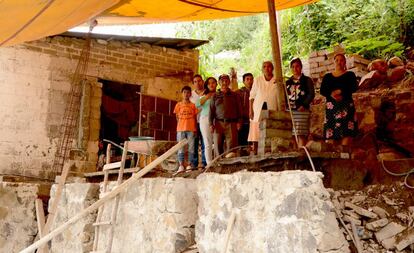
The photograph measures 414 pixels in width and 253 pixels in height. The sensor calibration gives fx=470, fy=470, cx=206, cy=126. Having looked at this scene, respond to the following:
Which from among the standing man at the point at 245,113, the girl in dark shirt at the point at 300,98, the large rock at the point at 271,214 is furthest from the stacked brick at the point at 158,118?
the large rock at the point at 271,214

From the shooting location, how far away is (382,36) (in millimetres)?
9227

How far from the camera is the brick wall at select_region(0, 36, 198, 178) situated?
8.13 metres

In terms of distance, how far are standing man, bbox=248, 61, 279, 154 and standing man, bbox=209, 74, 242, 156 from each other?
0.32 m

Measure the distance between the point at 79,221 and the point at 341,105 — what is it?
2.95 metres

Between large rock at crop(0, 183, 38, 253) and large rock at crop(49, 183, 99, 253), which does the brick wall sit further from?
large rock at crop(49, 183, 99, 253)

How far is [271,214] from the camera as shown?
2.72 m

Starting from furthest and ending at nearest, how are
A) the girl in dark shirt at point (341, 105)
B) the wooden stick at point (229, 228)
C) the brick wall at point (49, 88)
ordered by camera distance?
the brick wall at point (49, 88) < the girl in dark shirt at point (341, 105) < the wooden stick at point (229, 228)

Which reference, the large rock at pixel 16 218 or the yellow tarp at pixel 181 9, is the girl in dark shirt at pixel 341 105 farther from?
the large rock at pixel 16 218

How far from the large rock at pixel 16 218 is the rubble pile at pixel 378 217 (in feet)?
12.9

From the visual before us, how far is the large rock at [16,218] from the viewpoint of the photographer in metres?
5.75

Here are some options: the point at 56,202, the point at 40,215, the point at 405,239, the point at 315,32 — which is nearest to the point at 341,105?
the point at 405,239

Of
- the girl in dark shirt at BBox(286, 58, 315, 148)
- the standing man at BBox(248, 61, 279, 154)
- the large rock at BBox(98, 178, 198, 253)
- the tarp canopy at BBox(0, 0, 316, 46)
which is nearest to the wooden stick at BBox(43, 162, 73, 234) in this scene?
the large rock at BBox(98, 178, 198, 253)

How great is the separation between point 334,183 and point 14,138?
6017 mm

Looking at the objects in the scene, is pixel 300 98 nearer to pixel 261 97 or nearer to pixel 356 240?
pixel 261 97
